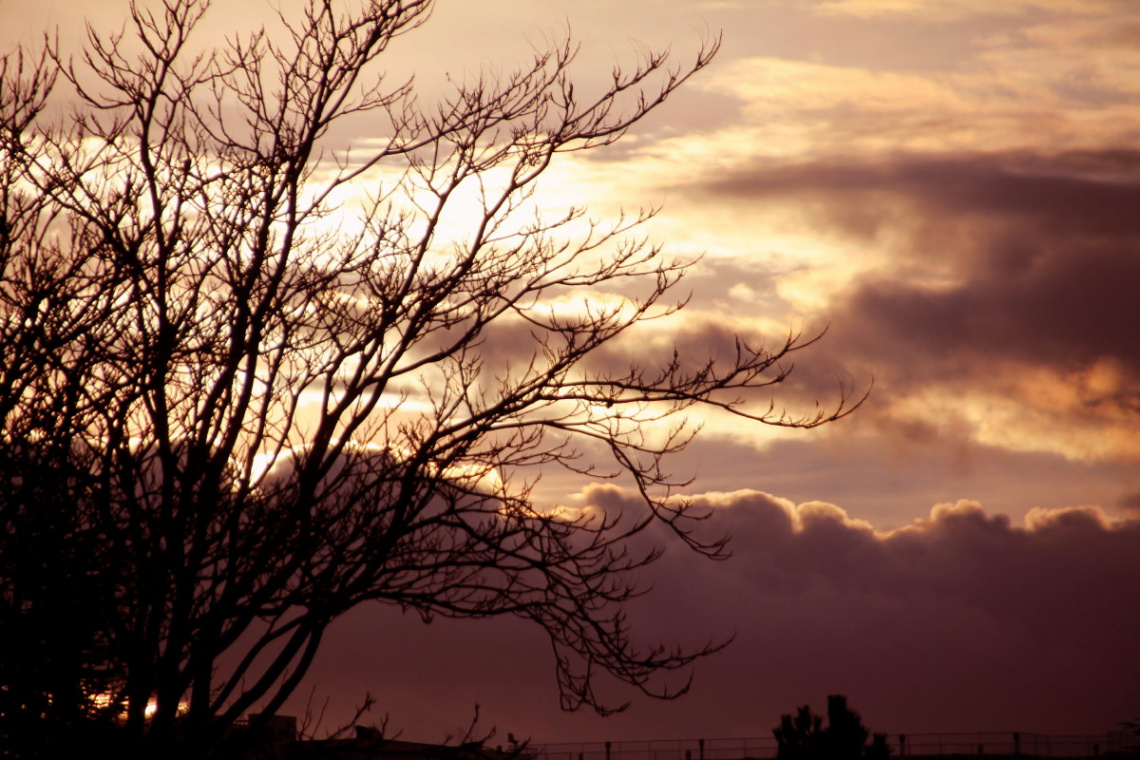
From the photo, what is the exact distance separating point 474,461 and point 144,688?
321cm

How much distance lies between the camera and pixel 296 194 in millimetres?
10766

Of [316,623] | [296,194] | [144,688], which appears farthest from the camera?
[296,194]

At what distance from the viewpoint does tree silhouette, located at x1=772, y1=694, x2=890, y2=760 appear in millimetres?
32625

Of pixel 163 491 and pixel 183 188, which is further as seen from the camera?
pixel 183 188

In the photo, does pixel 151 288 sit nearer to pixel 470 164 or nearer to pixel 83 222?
pixel 83 222

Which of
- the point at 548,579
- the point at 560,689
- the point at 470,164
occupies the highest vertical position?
the point at 470,164

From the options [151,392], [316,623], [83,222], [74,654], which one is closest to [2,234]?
[83,222]

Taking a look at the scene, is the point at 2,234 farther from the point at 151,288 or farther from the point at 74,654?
the point at 74,654

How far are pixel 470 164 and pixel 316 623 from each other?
14.0ft

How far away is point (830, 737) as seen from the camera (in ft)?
108

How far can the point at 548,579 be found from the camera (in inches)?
416

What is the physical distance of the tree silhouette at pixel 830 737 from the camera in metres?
32.6

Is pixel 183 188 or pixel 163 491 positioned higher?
pixel 183 188

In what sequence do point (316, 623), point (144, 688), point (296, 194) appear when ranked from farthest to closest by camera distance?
point (296, 194) < point (316, 623) < point (144, 688)
